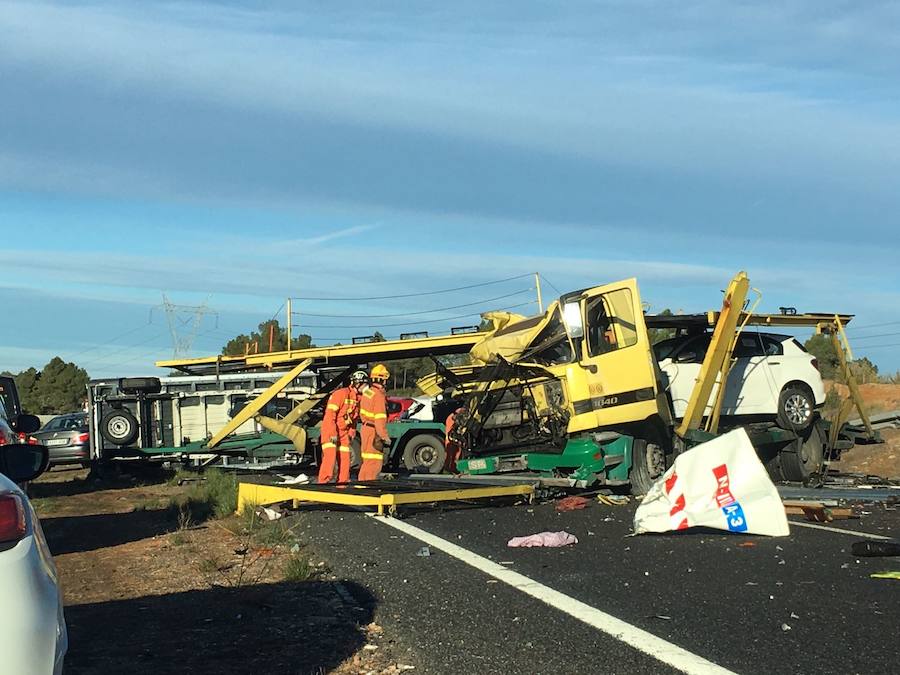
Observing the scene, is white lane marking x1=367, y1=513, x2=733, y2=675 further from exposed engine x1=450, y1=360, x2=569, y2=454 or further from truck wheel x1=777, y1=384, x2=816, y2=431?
truck wheel x1=777, y1=384, x2=816, y2=431

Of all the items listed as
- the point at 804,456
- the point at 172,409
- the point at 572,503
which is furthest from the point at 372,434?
the point at 172,409

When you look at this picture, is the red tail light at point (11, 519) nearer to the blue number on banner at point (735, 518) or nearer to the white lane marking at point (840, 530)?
the blue number on banner at point (735, 518)

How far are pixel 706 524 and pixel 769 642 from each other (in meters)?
3.98

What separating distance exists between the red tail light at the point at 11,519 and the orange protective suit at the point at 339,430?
483 inches

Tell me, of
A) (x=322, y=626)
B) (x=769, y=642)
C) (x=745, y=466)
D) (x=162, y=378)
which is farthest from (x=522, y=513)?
(x=162, y=378)

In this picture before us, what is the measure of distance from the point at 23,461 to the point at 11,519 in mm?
1088

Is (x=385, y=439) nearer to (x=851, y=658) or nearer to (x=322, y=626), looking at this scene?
(x=322, y=626)

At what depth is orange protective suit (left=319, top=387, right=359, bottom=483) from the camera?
1593 cm

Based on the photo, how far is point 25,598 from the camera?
3.34 meters

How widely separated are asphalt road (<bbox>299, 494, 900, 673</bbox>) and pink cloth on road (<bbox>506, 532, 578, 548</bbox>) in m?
0.12

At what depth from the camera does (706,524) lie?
30.5 ft

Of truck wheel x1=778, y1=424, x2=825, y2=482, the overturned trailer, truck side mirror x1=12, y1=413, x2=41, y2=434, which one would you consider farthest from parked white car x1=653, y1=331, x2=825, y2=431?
truck side mirror x1=12, y1=413, x2=41, y2=434

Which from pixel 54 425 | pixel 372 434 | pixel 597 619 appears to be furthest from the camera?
pixel 54 425

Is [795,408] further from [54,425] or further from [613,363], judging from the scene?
[54,425]
